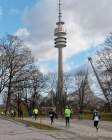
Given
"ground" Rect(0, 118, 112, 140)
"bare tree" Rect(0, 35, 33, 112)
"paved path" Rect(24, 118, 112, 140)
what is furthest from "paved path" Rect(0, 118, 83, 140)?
"bare tree" Rect(0, 35, 33, 112)

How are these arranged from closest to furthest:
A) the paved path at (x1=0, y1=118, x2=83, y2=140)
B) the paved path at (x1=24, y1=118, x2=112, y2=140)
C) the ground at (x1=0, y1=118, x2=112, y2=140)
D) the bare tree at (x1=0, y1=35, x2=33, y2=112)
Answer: the paved path at (x1=0, y1=118, x2=83, y2=140) → the ground at (x1=0, y1=118, x2=112, y2=140) → the paved path at (x1=24, y1=118, x2=112, y2=140) → the bare tree at (x1=0, y1=35, x2=33, y2=112)

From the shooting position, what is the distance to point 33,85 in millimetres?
86188

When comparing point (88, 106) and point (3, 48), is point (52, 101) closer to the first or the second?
point (88, 106)

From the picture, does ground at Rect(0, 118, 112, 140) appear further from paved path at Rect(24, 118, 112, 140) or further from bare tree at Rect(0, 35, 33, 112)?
bare tree at Rect(0, 35, 33, 112)

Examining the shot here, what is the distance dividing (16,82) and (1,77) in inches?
143

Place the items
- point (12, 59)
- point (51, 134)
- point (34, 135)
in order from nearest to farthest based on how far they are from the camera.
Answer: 1. point (34, 135)
2. point (51, 134)
3. point (12, 59)

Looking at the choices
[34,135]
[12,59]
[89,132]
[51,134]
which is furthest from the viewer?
[12,59]

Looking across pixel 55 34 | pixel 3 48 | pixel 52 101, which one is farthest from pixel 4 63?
pixel 55 34

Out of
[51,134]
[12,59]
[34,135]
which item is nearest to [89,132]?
[51,134]

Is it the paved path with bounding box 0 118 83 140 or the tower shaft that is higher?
the tower shaft

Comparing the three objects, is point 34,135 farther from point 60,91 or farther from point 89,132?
point 60,91

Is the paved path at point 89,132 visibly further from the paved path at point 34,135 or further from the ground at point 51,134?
the paved path at point 34,135

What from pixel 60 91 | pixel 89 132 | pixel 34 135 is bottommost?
pixel 34 135

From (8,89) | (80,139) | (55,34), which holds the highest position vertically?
(55,34)
